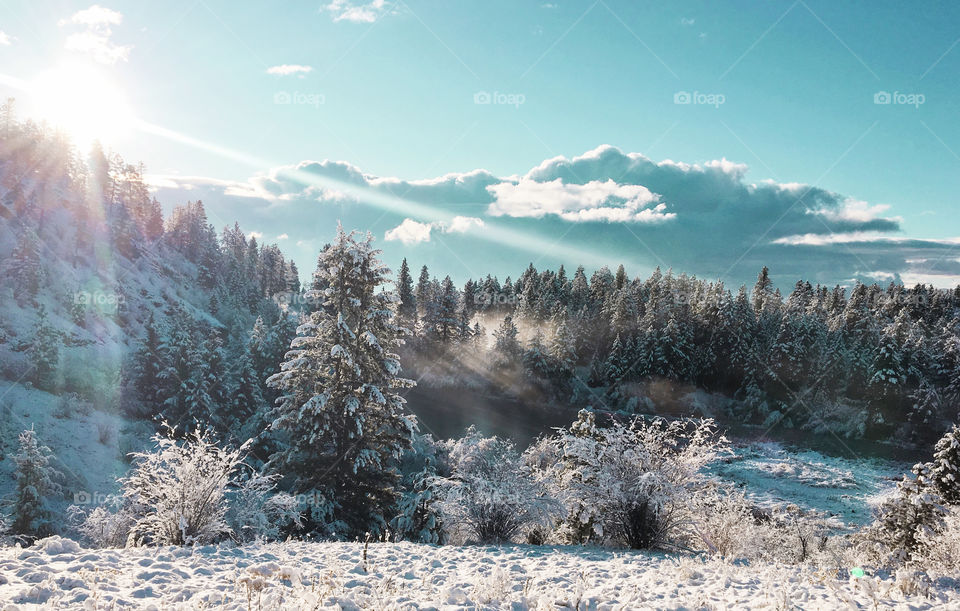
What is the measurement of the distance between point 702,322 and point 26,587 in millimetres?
72606

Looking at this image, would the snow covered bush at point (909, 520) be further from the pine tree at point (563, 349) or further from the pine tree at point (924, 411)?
the pine tree at point (563, 349)

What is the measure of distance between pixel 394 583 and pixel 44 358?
44.6 metres

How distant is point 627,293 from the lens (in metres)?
75.1

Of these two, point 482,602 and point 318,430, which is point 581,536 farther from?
point 318,430

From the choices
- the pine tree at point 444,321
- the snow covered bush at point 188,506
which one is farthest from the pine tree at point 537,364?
the snow covered bush at point 188,506

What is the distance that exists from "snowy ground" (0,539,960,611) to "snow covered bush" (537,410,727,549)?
2.21 metres

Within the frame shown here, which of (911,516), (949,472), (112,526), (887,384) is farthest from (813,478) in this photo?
(112,526)

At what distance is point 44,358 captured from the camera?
3591 cm

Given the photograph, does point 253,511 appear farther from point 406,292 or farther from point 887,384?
point 406,292

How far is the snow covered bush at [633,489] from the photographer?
10.4 m

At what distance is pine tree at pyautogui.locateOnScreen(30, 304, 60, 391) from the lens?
3522 cm

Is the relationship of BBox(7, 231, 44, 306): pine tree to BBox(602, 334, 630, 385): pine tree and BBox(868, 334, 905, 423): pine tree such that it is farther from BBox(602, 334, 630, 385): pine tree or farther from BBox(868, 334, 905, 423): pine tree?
BBox(868, 334, 905, 423): pine tree

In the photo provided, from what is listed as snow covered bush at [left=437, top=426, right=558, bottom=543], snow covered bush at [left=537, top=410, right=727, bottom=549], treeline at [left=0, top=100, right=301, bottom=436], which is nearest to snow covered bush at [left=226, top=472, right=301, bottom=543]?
snow covered bush at [left=437, top=426, right=558, bottom=543]

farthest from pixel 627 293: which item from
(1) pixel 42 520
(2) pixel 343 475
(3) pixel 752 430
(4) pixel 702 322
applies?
(1) pixel 42 520
